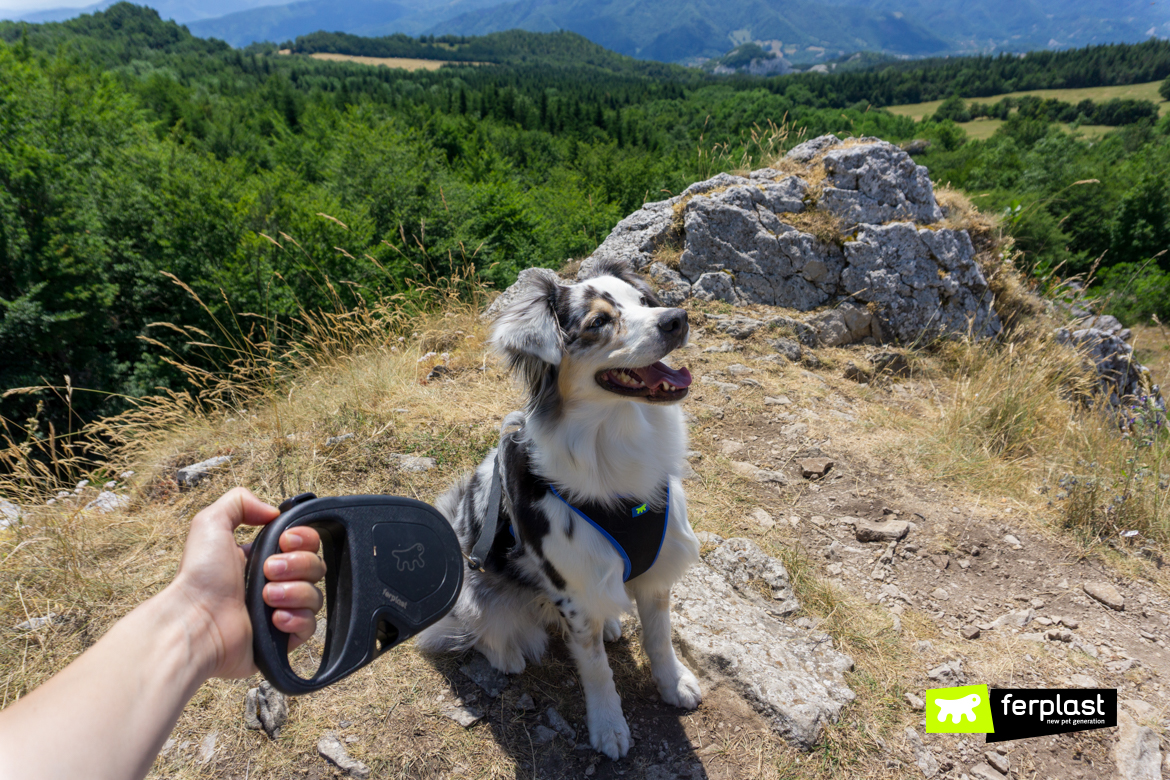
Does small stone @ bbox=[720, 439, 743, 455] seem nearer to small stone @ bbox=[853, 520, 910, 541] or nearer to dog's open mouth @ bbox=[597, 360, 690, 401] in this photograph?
small stone @ bbox=[853, 520, 910, 541]

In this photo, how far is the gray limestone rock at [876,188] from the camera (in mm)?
7363

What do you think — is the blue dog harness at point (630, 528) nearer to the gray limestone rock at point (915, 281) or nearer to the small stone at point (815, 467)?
the small stone at point (815, 467)

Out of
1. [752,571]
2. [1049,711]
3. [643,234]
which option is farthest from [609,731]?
[643,234]

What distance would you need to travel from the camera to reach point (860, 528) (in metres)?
3.72

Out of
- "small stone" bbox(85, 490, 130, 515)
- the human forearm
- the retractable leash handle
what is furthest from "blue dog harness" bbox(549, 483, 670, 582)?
"small stone" bbox(85, 490, 130, 515)

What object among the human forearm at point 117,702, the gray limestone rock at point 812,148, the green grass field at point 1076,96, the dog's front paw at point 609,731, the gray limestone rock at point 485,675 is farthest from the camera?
the green grass field at point 1076,96

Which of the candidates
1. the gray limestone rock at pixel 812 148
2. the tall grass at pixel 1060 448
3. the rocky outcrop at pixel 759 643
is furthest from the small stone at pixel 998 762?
the gray limestone rock at pixel 812 148

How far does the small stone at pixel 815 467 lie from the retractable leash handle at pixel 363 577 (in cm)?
339

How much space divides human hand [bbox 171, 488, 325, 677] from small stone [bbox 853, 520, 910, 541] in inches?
136

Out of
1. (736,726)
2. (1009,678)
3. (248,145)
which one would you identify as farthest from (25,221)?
(248,145)

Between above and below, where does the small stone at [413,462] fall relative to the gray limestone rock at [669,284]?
below

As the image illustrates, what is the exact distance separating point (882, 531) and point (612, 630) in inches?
81.1

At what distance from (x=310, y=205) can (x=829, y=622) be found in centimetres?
1844

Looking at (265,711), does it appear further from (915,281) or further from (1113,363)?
(1113,363)
